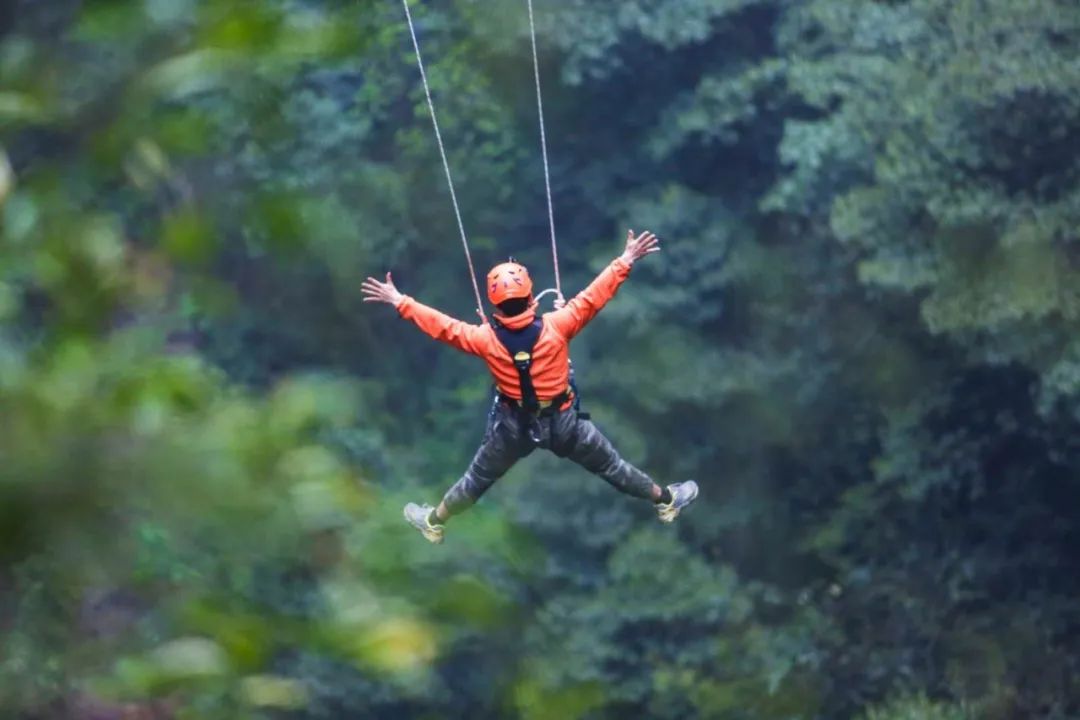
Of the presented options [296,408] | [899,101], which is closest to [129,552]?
[296,408]

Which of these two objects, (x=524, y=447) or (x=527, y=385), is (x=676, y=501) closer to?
(x=524, y=447)

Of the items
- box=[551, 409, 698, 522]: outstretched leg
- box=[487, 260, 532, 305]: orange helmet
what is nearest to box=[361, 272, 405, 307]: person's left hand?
box=[487, 260, 532, 305]: orange helmet

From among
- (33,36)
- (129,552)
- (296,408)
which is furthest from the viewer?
(33,36)

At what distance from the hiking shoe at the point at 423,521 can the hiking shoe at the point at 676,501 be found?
77 cm

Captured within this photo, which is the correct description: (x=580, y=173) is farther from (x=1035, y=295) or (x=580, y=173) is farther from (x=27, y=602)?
(x=27, y=602)

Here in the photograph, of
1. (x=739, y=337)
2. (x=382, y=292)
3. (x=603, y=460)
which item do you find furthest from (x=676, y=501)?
(x=739, y=337)

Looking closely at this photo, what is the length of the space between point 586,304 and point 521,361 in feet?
0.87

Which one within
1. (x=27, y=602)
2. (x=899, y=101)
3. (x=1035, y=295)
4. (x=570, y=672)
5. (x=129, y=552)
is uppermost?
(x=899, y=101)

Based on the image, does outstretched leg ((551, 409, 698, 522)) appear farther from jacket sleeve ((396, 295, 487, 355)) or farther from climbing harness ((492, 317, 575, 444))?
jacket sleeve ((396, 295, 487, 355))

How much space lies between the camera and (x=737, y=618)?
12.1 meters

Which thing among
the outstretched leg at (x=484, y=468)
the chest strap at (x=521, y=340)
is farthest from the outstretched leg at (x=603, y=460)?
the chest strap at (x=521, y=340)

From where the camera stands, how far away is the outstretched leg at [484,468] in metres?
4.66

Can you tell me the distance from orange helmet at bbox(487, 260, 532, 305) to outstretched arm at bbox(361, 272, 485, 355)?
0.13 metres

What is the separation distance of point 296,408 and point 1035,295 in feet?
26.4
